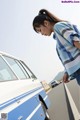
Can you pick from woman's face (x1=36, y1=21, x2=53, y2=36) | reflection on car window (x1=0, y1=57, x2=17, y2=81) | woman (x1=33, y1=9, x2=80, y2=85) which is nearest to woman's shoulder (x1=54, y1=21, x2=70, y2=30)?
woman (x1=33, y1=9, x2=80, y2=85)

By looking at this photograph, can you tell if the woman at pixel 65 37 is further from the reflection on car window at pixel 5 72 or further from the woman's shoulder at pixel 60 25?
the reflection on car window at pixel 5 72

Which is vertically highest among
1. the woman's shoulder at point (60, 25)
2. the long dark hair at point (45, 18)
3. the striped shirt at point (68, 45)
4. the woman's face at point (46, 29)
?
the long dark hair at point (45, 18)

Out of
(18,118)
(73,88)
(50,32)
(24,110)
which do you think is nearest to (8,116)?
(18,118)

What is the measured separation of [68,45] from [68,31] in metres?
0.14

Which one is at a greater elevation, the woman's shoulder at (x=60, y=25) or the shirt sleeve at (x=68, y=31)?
the woman's shoulder at (x=60, y=25)

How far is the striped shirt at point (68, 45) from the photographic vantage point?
3.56 meters

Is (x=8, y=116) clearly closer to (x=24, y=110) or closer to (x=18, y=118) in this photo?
(x=18, y=118)

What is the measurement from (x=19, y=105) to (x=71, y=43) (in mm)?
847

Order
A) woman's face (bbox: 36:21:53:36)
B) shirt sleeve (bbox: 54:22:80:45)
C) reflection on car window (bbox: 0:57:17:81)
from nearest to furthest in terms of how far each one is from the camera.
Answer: shirt sleeve (bbox: 54:22:80:45) < woman's face (bbox: 36:21:53:36) < reflection on car window (bbox: 0:57:17:81)

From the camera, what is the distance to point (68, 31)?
3561mm

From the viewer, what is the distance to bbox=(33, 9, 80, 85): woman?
3559mm

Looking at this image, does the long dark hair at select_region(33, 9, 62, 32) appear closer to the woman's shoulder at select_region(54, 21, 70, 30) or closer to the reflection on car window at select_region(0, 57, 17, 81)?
the woman's shoulder at select_region(54, 21, 70, 30)

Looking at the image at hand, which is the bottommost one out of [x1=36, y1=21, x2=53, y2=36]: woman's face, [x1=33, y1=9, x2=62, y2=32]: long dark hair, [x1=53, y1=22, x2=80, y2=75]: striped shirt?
[x1=53, y1=22, x2=80, y2=75]: striped shirt

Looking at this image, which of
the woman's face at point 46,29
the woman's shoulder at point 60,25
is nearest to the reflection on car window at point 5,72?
the woman's face at point 46,29
